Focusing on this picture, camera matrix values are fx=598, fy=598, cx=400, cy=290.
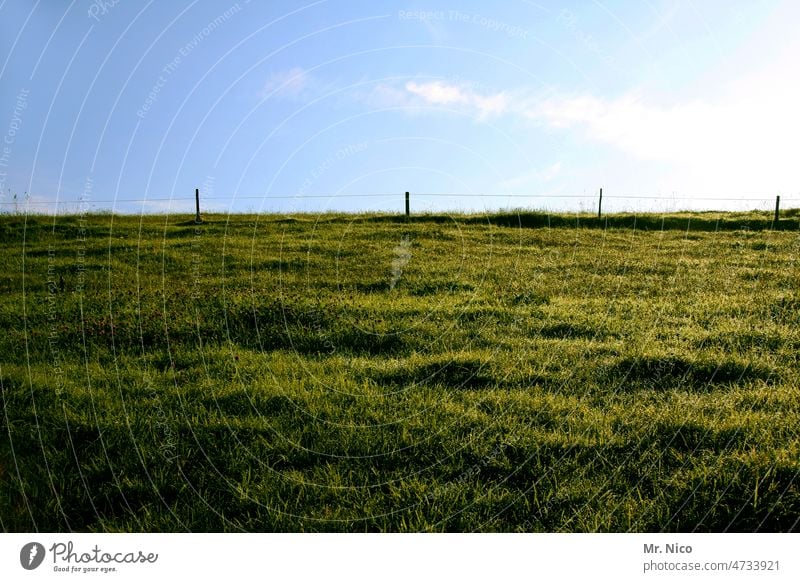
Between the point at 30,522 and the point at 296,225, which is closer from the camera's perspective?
the point at 30,522

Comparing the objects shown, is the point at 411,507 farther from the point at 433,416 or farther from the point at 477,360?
the point at 477,360

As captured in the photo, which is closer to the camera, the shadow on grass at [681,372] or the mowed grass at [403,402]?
the mowed grass at [403,402]

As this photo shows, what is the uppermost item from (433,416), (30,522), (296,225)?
(296,225)

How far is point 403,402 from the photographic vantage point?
6.09 metres

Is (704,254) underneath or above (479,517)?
above

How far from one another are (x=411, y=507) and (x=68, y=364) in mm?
5511

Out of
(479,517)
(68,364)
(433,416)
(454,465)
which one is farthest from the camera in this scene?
(68,364)

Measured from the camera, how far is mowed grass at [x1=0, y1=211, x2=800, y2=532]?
4.50 meters

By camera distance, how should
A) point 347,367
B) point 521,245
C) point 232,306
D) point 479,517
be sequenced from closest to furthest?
point 479,517 < point 347,367 < point 232,306 < point 521,245

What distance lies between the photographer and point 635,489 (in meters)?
4.56

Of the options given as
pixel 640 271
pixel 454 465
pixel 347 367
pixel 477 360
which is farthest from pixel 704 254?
pixel 454 465

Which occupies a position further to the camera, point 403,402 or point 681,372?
point 681,372

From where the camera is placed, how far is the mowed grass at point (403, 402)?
450cm

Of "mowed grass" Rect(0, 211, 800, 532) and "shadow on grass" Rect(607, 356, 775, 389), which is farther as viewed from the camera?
"shadow on grass" Rect(607, 356, 775, 389)
